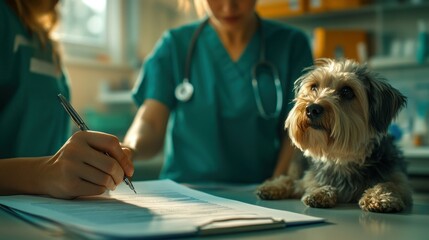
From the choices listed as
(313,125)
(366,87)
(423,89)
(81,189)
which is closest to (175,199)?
(81,189)

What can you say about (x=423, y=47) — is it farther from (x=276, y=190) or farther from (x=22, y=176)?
(x=22, y=176)

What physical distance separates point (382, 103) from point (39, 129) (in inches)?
34.2

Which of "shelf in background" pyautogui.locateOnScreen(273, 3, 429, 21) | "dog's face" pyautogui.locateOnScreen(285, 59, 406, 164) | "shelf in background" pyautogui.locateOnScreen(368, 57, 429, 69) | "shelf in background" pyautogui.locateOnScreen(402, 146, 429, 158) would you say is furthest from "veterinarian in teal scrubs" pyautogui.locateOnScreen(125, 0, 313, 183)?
"shelf in background" pyautogui.locateOnScreen(273, 3, 429, 21)

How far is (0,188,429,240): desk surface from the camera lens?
0.63 m

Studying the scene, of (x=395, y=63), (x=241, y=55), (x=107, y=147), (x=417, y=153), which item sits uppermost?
(x=395, y=63)

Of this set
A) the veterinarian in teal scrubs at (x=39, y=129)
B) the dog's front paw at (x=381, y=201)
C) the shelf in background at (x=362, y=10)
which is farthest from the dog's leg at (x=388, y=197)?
the shelf in background at (x=362, y=10)

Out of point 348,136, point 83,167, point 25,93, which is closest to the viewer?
point 83,167

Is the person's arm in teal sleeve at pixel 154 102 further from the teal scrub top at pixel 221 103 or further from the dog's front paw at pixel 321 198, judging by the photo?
the dog's front paw at pixel 321 198

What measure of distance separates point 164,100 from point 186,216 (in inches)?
31.6

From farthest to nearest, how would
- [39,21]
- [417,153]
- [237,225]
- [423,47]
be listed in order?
[423,47]
[417,153]
[39,21]
[237,225]

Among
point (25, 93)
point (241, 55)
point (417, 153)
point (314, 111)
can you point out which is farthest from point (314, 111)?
point (417, 153)

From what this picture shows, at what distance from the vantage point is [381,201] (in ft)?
2.79

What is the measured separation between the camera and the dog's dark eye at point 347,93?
99 cm

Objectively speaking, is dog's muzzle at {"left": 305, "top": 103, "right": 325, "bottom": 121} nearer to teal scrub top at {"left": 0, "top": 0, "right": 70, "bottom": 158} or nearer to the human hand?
the human hand
